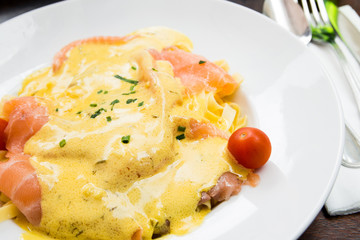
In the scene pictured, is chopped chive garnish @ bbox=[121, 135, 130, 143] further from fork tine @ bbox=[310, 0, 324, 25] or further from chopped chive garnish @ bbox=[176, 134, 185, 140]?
fork tine @ bbox=[310, 0, 324, 25]

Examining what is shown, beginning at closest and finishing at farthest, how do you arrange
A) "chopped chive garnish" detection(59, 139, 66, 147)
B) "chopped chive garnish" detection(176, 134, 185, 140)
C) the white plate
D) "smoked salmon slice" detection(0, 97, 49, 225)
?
the white plate
"smoked salmon slice" detection(0, 97, 49, 225)
"chopped chive garnish" detection(59, 139, 66, 147)
"chopped chive garnish" detection(176, 134, 185, 140)

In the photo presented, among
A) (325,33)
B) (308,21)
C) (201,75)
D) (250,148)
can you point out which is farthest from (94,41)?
(325,33)

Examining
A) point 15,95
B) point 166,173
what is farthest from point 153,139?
point 15,95

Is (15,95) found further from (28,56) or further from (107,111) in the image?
(107,111)

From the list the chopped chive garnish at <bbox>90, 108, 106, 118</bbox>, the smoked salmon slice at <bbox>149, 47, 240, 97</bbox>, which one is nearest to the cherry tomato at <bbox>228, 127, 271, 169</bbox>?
the smoked salmon slice at <bbox>149, 47, 240, 97</bbox>

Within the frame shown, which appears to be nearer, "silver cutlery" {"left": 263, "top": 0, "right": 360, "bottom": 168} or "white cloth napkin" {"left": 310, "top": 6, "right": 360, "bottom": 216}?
"white cloth napkin" {"left": 310, "top": 6, "right": 360, "bottom": 216}
